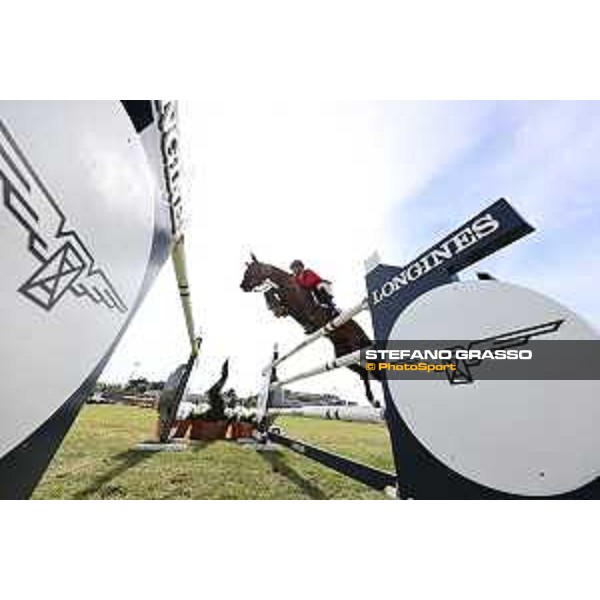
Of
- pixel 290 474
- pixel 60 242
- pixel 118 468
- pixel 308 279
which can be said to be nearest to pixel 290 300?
pixel 308 279

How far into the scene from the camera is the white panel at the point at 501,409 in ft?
4.33

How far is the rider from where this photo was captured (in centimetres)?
254

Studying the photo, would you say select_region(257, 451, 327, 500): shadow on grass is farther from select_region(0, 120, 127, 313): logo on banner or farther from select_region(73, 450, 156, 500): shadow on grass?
select_region(0, 120, 127, 313): logo on banner

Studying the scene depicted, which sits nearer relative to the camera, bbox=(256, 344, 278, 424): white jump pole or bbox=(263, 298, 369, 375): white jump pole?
bbox=(263, 298, 369, 375): white jump pole

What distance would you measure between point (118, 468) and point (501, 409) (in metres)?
1.74

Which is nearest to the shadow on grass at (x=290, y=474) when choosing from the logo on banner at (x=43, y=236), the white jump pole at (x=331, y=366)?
the white jump pole at (x=331, y=366)

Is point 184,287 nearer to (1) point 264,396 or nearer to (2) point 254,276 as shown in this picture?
(2) point 254,276

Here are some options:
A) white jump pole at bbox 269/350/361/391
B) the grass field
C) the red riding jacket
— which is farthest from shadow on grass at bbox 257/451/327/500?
the red riding jacket

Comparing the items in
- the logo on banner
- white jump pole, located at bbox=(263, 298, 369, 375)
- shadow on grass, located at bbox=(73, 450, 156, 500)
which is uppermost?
white jump pole, located at bbox=(263, 298, 369, 375)

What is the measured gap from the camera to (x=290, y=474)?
2.42 metres

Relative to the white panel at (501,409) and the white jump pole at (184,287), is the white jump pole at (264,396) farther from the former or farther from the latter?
the white panel at (501,409)

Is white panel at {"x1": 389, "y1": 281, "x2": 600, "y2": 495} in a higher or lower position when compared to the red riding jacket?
lower
